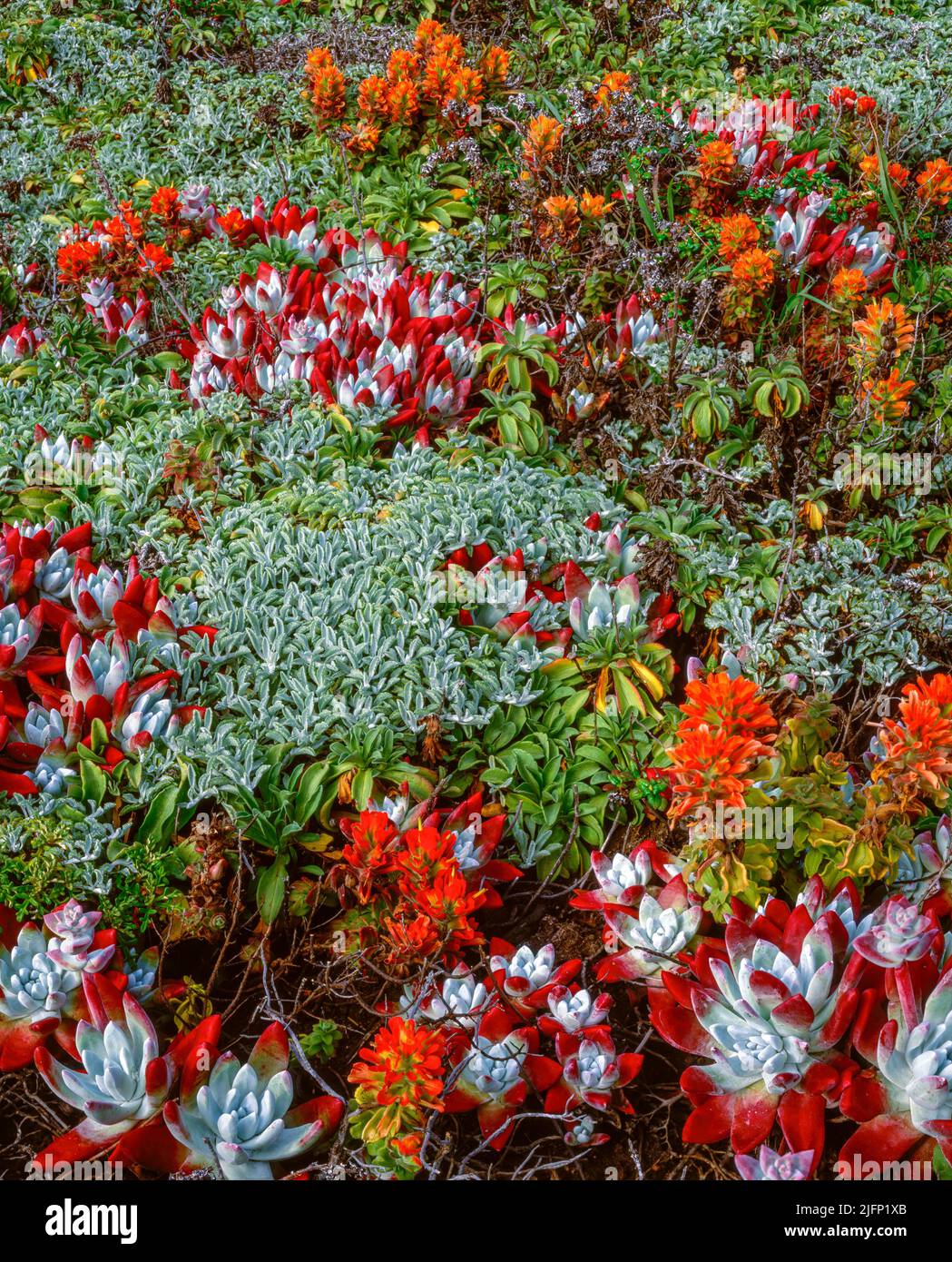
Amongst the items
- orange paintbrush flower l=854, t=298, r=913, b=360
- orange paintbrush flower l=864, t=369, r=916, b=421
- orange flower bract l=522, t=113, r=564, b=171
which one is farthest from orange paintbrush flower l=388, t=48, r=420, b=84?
orange paintbrush flower l=864, t=369, r=916, b=421

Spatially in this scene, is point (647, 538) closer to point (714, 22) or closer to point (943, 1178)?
point (943, 1178)

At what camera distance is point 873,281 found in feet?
13.5

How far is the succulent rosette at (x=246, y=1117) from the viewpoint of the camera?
6.94 feet

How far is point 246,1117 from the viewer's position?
2139 mm

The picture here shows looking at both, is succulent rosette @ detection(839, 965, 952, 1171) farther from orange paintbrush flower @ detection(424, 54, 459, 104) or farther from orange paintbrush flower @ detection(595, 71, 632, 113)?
orange paintbrush flower @ detection(424, 54, 459, 104)

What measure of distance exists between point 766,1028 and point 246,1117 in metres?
1.11

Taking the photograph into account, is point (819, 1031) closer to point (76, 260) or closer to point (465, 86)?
point (76, 260)

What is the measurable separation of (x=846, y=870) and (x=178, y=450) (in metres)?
2.48

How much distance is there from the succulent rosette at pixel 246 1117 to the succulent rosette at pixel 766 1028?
790 millimetres

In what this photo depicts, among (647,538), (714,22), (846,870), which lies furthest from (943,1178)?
(714,22)

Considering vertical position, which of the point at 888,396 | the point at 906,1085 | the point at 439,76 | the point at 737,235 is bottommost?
the point at 906,1085

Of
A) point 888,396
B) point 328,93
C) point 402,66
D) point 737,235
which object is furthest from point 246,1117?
point 402,66

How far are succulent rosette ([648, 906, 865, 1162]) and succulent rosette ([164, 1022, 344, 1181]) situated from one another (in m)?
0.79

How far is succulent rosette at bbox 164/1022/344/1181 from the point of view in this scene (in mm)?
2115
